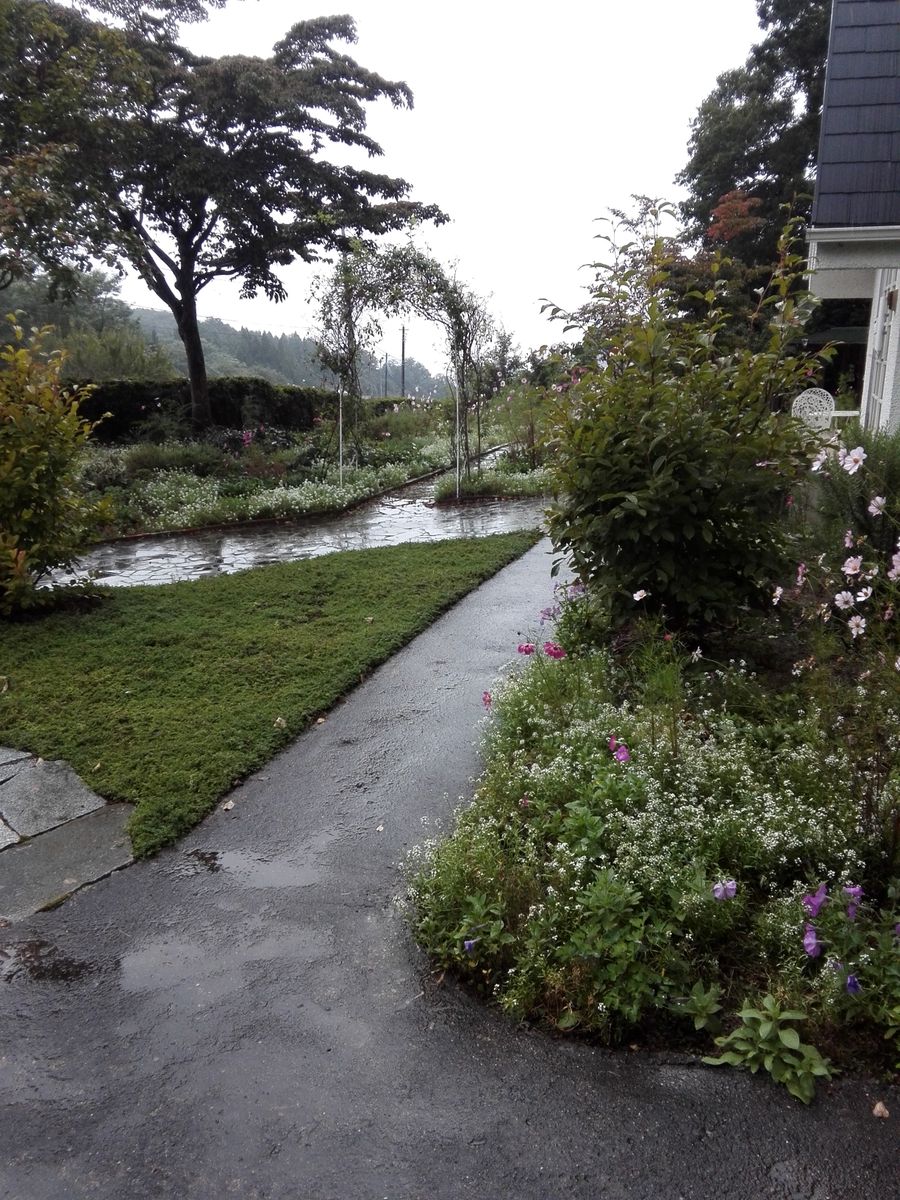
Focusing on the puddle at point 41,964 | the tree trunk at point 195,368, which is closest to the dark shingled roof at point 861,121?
the puddle at point 41,964

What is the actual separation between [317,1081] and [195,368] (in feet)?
55.7

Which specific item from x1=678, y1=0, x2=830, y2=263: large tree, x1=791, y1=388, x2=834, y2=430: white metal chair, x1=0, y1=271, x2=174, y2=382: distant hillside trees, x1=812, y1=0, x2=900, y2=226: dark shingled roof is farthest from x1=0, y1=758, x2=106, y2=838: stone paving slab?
x1=678, y1=0, x2=830, y2=263: large tree

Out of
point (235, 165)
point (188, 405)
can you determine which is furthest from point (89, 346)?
point (235, 165)

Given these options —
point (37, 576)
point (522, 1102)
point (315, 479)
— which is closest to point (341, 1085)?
point (522, 1102)

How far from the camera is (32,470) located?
19.2ft

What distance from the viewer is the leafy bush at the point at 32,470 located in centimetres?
580

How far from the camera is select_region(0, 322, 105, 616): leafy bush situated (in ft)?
19.0

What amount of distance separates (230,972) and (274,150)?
17.1m

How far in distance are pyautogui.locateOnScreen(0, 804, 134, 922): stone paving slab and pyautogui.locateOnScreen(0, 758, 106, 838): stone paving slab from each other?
Result: 0.08 metres

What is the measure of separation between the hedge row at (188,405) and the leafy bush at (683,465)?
1251cm

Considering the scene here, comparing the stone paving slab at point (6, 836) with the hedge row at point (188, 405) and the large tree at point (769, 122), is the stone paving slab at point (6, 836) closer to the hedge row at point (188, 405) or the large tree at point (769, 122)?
the hedge row at point (188, 405)

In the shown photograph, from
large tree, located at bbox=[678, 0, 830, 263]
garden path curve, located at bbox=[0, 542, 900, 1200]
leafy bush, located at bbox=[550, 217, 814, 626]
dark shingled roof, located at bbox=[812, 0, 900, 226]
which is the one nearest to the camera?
garden path curve, located at bbox=[0, 542, 900, 1200]

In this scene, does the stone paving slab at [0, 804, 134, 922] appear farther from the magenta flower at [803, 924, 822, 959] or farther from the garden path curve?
the magenta flower at [803, 924, 822, 959]

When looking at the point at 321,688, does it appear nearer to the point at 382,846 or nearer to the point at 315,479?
the point at 382,846
